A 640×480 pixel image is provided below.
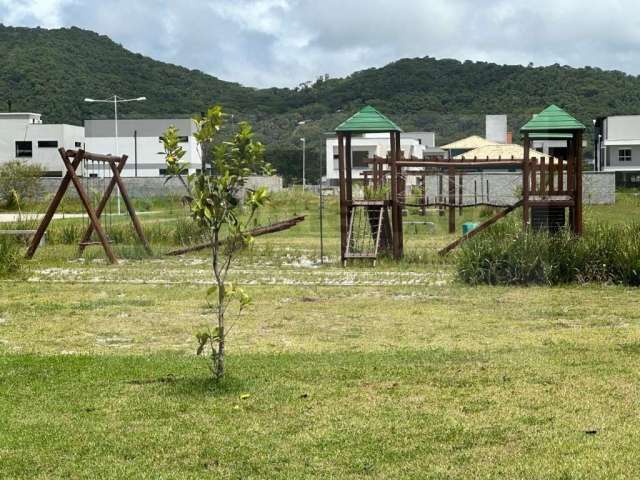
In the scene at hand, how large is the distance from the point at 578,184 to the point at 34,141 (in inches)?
2766

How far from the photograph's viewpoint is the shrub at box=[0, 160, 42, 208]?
45.3 metres

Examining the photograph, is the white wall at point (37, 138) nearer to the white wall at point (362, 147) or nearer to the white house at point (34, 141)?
the white house at point (34, 141)

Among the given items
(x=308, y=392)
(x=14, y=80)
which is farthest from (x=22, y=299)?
(x=14, y=80)

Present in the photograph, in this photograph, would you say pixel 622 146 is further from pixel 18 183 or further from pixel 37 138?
pixel 18 183

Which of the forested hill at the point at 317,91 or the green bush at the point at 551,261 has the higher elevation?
the forested hill at the point at 317,91

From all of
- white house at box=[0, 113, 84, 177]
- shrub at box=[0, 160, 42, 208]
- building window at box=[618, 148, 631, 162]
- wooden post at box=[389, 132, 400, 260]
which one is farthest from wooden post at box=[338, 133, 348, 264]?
building window at box=[618, 148, 631, 162]

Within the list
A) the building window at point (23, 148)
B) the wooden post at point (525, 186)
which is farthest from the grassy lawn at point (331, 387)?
the building window at point (23, 148)

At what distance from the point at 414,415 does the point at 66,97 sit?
109 metres

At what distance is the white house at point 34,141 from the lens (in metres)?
82.1

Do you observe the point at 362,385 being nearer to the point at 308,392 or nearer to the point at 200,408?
the point at 308,392

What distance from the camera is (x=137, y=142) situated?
283 feet

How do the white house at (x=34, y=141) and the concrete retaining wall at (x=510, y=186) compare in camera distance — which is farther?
the white house at (x=34, y=141)

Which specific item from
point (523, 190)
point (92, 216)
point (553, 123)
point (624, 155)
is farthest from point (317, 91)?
point (523, 190)

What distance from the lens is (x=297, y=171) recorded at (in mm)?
89000
